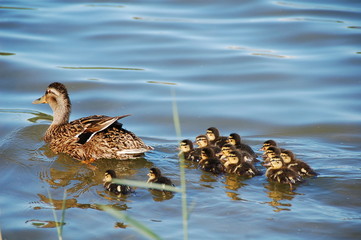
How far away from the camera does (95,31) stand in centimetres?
1216

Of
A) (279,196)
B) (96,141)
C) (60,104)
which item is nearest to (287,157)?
(279,196)

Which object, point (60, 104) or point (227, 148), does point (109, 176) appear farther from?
point (60, 104)

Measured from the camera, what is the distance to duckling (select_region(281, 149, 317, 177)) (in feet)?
20.6

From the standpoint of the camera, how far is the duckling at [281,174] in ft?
20.0

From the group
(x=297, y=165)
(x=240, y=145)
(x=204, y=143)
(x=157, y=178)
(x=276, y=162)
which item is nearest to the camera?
(x=157, y=178)

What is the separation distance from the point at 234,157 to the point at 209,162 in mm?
268

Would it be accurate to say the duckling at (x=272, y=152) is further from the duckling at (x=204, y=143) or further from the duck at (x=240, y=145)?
the duckling at (x=204, y=143)

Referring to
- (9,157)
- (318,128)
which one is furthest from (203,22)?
(9,157)

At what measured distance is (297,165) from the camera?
250 inches

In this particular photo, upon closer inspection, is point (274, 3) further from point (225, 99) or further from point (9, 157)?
point (9, 157)

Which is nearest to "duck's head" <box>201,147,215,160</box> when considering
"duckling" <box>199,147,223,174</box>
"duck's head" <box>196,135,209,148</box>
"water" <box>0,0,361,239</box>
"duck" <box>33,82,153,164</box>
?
"duckling" <box>199,147,223,174</box>

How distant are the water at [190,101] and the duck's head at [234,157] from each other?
0.17m

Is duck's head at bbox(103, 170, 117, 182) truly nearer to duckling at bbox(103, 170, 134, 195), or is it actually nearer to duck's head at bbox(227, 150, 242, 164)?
duckling at bbox(103, 170, 134, 195)

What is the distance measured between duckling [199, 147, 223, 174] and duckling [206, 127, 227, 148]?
58 cm
